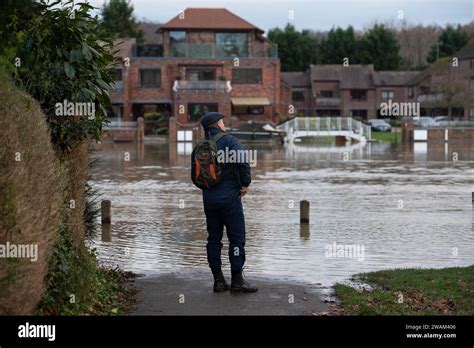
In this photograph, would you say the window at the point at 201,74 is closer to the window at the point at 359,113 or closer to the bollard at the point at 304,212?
the window at the point at 359,113

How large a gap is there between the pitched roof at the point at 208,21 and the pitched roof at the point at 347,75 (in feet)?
81.2

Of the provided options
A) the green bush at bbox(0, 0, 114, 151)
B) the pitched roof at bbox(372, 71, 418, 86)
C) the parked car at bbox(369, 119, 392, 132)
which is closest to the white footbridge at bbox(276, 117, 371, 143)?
the parked car at bbox(369, 119, 392, 132)

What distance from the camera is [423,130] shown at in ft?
222

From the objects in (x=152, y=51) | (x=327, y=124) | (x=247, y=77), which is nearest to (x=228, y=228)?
(x=327, y=124)

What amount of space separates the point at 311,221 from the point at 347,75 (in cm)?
8606

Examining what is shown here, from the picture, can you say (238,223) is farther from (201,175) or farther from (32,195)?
(32,195)

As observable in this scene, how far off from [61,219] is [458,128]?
6596 cm

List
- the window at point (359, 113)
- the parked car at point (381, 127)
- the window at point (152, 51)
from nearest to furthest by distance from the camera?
the window at point (152, 51) → the parked car at point (381, 127) → the window at point (359, 113)

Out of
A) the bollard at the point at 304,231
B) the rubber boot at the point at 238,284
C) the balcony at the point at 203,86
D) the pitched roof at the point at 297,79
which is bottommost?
the bollard at the point at 304,231

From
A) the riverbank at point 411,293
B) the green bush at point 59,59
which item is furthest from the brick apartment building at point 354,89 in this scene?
the green bush at point 59,59

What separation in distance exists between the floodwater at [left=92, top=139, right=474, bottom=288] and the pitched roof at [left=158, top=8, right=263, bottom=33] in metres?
43.9

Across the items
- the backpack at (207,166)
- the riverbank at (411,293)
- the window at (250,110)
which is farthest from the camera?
the window at (250,110)

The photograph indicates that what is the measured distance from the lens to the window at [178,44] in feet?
256

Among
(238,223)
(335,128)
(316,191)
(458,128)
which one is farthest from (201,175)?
(458,128)
